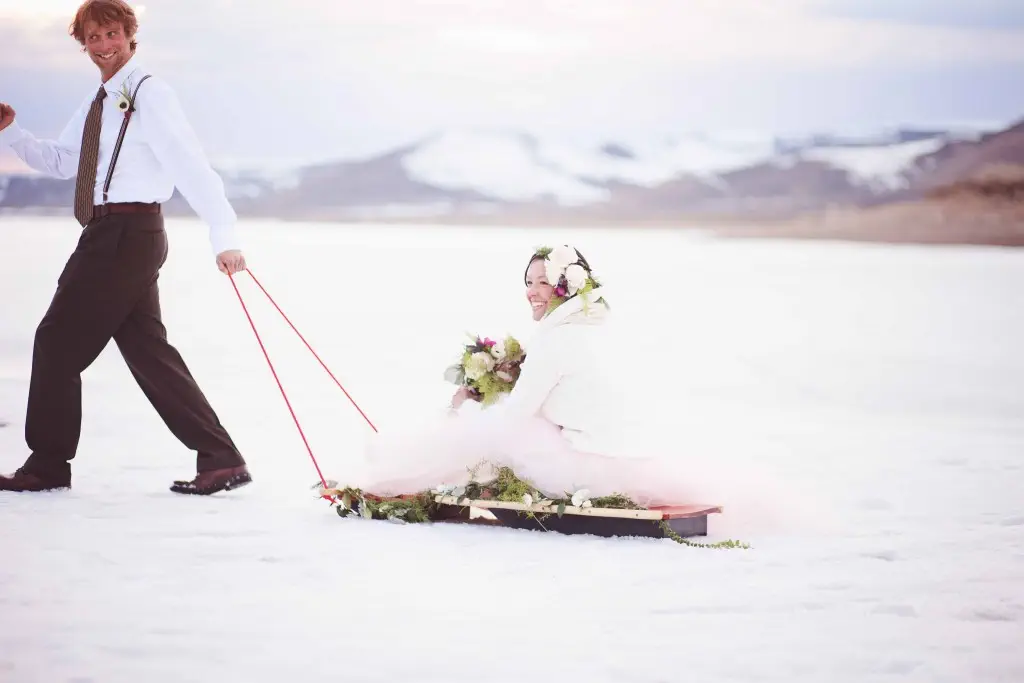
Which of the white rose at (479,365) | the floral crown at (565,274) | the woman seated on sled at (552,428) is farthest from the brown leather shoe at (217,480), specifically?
the floral crown at (565,274)

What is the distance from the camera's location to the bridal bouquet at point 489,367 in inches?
161

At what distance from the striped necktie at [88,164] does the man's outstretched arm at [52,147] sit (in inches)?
Answer: 4.1

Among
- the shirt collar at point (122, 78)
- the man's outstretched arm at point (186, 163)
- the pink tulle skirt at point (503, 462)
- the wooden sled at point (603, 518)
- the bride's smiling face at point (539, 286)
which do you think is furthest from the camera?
the shirt collar at point (122, 78)

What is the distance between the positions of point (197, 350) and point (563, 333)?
6859 mm

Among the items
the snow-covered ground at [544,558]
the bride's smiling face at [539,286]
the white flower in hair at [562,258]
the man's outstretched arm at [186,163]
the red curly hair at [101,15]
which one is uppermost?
the red curly hair at [101,15]

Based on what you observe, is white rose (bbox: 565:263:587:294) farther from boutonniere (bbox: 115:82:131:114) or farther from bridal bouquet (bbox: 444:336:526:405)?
boutonniere (bbox: 115:82:131:114)

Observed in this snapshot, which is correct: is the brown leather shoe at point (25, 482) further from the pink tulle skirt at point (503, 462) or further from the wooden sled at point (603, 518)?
the wooden sled at point (603, 518)

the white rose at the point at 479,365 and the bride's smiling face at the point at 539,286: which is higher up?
the bride's smiling face at the point at 539,286

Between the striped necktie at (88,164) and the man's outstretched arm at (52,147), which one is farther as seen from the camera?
the man's outstretched arm at (52,147)

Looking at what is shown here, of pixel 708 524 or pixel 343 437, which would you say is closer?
pixel 708 524

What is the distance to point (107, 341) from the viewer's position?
13.5 ft

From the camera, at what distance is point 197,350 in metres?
10.3

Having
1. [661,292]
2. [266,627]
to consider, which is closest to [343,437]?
[266,627]

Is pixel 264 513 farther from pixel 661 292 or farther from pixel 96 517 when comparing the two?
pixel 661 292
